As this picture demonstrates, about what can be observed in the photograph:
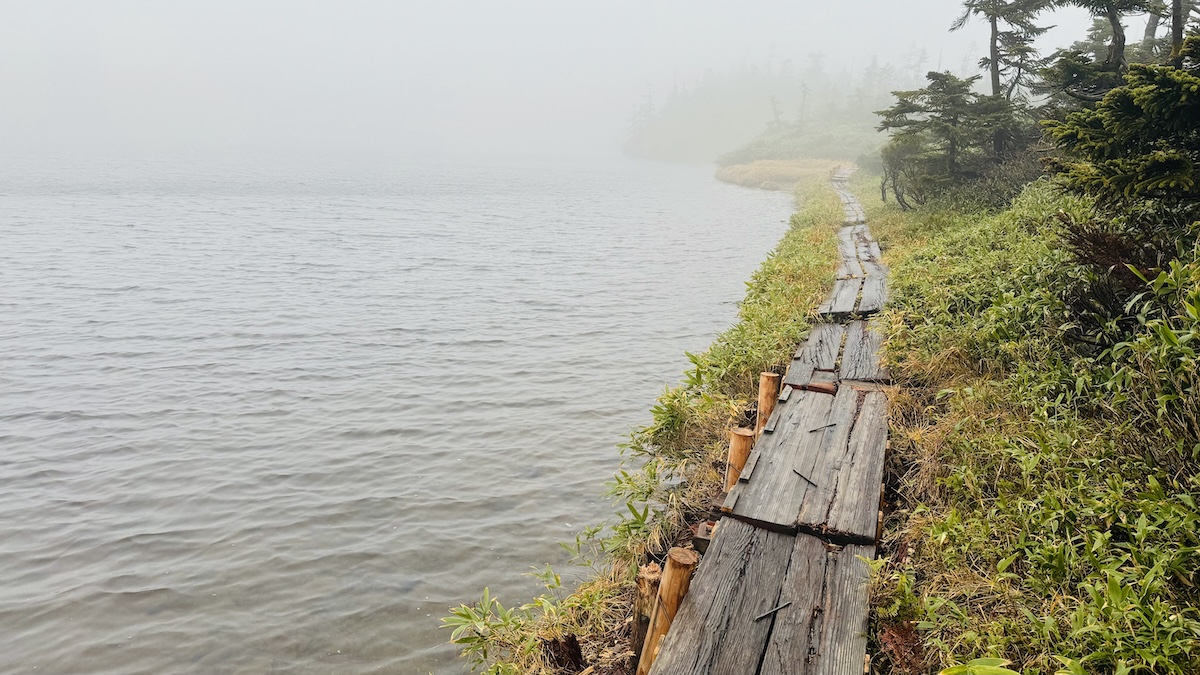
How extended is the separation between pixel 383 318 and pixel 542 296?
4375 millimetres

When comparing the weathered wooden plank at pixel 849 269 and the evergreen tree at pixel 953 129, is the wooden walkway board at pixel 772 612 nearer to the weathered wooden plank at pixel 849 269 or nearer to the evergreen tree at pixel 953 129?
the weathered wooden plank at pixel 849 269

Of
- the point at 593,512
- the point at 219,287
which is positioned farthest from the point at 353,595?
the point at 219,287

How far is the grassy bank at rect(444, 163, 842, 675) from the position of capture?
4.68 meters

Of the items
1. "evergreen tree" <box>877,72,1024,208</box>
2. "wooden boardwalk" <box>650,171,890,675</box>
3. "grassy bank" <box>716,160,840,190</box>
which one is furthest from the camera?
"grassy bank" <box>716,160,840,190</box>

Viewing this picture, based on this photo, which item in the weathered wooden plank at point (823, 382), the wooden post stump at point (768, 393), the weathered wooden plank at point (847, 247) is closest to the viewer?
the wooden post stump at point (768, 393)

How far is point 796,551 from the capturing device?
14.9ft

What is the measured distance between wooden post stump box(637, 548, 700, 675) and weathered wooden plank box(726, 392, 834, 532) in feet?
3.23

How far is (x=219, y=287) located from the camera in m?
18.3

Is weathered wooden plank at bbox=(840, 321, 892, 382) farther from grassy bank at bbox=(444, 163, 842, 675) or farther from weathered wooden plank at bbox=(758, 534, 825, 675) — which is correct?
weathered wooden plank at bbox=(758, 534, 825, 675)

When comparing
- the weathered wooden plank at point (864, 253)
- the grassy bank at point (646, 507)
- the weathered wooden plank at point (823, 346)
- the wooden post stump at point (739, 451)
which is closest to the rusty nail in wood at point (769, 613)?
the grassy bank at point (646, 507)

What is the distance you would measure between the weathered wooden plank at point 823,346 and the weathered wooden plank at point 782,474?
1531 millimetres

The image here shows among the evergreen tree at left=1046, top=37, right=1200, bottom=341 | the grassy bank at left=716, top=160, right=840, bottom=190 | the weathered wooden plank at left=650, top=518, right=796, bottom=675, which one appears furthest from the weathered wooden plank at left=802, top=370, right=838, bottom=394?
the grassy bank at left=716, top=160, right=840, bottom=190

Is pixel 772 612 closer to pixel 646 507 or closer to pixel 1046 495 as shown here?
pixel 1046 495

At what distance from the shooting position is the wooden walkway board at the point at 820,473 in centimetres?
479
